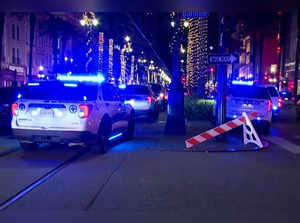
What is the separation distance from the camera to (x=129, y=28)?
115 ft

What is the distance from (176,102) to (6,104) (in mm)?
5930

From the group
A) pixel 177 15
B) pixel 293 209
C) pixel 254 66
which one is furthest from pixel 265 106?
pixel 254 66

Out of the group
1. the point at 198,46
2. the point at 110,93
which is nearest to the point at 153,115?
the point at 198,46

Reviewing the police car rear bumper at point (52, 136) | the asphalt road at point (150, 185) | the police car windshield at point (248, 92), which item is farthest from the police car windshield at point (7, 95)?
the police car windshield at point (248, 92)

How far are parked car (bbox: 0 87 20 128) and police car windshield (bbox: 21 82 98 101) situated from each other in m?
4.41

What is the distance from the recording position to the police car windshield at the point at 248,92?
16234 mm

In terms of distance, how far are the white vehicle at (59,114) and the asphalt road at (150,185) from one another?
498 millimetres

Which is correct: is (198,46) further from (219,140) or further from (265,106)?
(219,140)

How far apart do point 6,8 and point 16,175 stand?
6435mm

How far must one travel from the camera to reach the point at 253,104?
15688 millimetres

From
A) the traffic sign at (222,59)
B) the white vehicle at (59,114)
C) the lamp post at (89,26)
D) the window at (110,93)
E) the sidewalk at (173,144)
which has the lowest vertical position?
the sidewalk at (173,144)

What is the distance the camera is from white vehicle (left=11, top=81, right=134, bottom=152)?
32.4ft

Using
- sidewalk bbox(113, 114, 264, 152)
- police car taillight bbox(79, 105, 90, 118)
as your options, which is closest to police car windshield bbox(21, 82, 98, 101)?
police car taillight bbox(79, 105, 90, 118)

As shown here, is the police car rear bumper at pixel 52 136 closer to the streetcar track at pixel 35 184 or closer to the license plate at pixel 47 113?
the license plate at pixel 47 113
